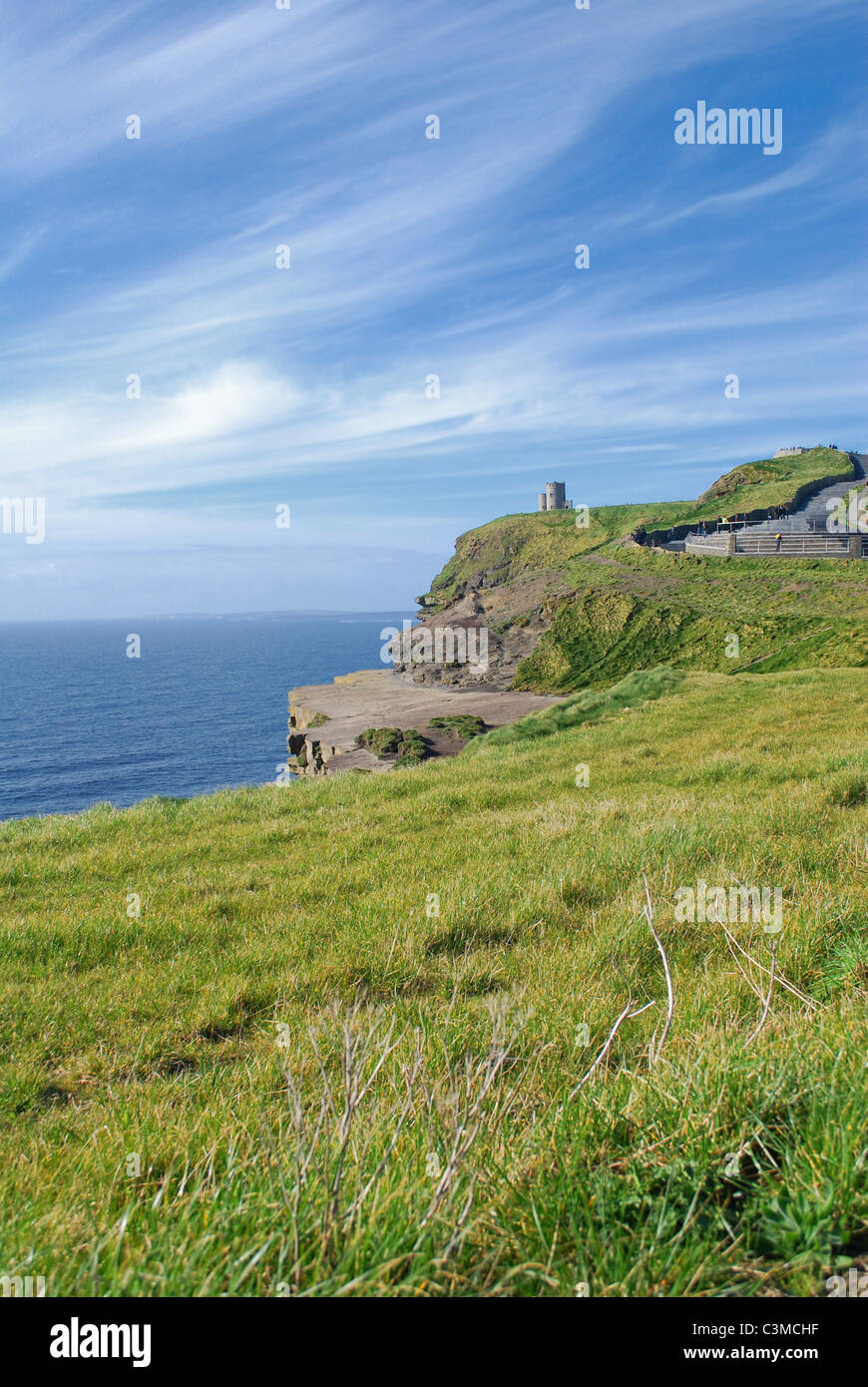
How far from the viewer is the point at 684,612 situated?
4681 cm

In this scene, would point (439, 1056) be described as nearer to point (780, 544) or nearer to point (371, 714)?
point (371, 714)

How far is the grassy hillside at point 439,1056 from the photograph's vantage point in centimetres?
192

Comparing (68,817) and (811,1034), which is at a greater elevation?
(811,1034)

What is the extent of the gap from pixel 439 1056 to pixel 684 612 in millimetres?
47081

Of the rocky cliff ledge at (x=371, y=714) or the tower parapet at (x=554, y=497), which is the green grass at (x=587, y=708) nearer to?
the rocky cliff ledge at (x=371, y=714)

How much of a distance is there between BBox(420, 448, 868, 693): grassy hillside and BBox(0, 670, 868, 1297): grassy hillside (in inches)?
1073

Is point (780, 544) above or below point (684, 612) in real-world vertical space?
above

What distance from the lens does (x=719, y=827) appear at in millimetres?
7207

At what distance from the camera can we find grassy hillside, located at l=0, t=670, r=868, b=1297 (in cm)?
192

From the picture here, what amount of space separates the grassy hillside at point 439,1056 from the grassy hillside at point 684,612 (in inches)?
1073

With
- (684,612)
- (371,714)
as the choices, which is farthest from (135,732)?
(684,612)

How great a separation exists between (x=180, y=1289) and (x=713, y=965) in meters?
3.56
